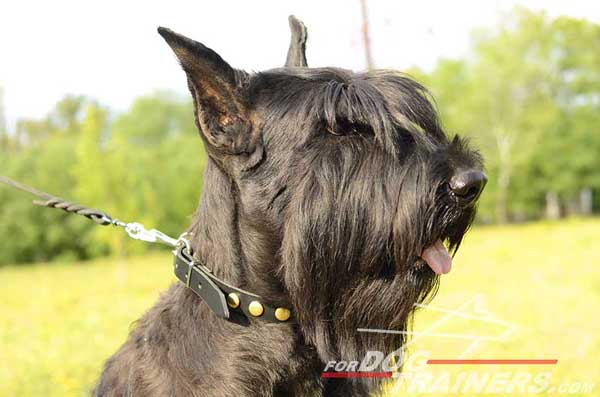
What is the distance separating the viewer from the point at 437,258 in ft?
8.54

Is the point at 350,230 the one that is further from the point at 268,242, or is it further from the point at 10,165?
the point at 10,165

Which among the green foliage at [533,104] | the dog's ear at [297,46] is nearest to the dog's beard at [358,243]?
the dog's ear at [297,46]

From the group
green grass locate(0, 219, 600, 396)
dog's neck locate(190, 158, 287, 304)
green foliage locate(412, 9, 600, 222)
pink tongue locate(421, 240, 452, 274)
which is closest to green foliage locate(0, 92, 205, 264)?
green grass locate(0, 219, 600, 396)

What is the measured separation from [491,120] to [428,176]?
41.8 metres

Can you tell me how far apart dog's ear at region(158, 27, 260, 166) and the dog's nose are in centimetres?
89

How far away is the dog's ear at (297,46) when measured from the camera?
131 inches

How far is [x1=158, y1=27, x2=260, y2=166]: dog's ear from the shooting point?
2.55m

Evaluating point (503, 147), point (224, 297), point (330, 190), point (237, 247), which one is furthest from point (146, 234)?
point (503, 147)

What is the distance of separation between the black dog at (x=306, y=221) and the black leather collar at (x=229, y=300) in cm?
1

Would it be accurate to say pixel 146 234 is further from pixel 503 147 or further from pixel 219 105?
pixel 503 147

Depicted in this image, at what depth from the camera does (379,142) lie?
2.58 m

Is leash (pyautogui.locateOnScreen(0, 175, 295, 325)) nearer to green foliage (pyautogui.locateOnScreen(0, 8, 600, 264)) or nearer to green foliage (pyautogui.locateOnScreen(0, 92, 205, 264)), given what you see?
green foliage (pyautogui.locateOnScreen(0, 92, 205, 264))

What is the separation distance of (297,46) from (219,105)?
0.85m

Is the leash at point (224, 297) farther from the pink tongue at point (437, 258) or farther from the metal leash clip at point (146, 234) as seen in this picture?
the pink tongue at point (437, 258)
